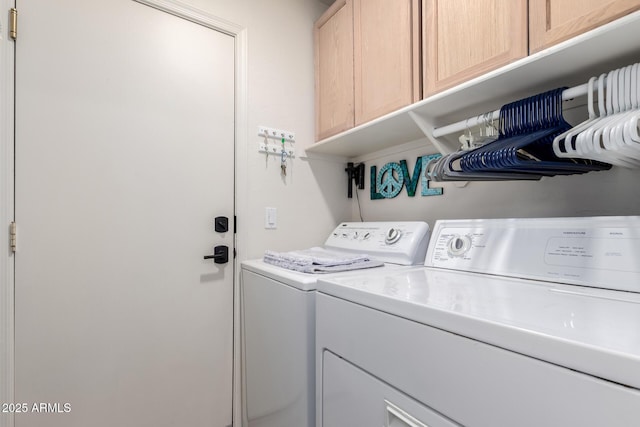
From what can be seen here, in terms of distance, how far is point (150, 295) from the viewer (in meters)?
1.47

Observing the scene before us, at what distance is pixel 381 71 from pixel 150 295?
1.51m

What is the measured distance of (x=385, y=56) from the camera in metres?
1.41

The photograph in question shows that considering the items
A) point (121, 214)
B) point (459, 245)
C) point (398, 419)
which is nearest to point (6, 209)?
point (121, 214)

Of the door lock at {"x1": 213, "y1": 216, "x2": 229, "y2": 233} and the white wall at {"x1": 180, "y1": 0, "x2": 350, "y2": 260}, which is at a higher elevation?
the white wall at {"x1": 180, "y1": 0, "x2": 350, "y2": 260}

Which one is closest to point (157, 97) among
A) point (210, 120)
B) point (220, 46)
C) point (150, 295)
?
point (210, 120)

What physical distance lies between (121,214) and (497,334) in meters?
1.51

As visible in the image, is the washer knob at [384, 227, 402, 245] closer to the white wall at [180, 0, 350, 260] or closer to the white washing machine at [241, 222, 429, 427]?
the white washing machine at [241, 222, 429, 427]

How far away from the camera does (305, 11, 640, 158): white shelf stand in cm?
80

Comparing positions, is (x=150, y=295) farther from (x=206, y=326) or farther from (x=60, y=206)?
(x=60, y=206)

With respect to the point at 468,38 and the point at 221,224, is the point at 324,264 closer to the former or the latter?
the point at 221,224

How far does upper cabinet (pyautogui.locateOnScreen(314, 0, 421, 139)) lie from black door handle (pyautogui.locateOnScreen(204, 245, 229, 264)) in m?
0.88

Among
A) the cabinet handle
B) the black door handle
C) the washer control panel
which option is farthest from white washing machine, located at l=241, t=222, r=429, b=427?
the cabinet handle

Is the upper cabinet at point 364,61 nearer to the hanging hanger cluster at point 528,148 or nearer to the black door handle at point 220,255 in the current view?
the hanging hanger cluster at point 528,148

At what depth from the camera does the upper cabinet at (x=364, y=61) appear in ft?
4.28
